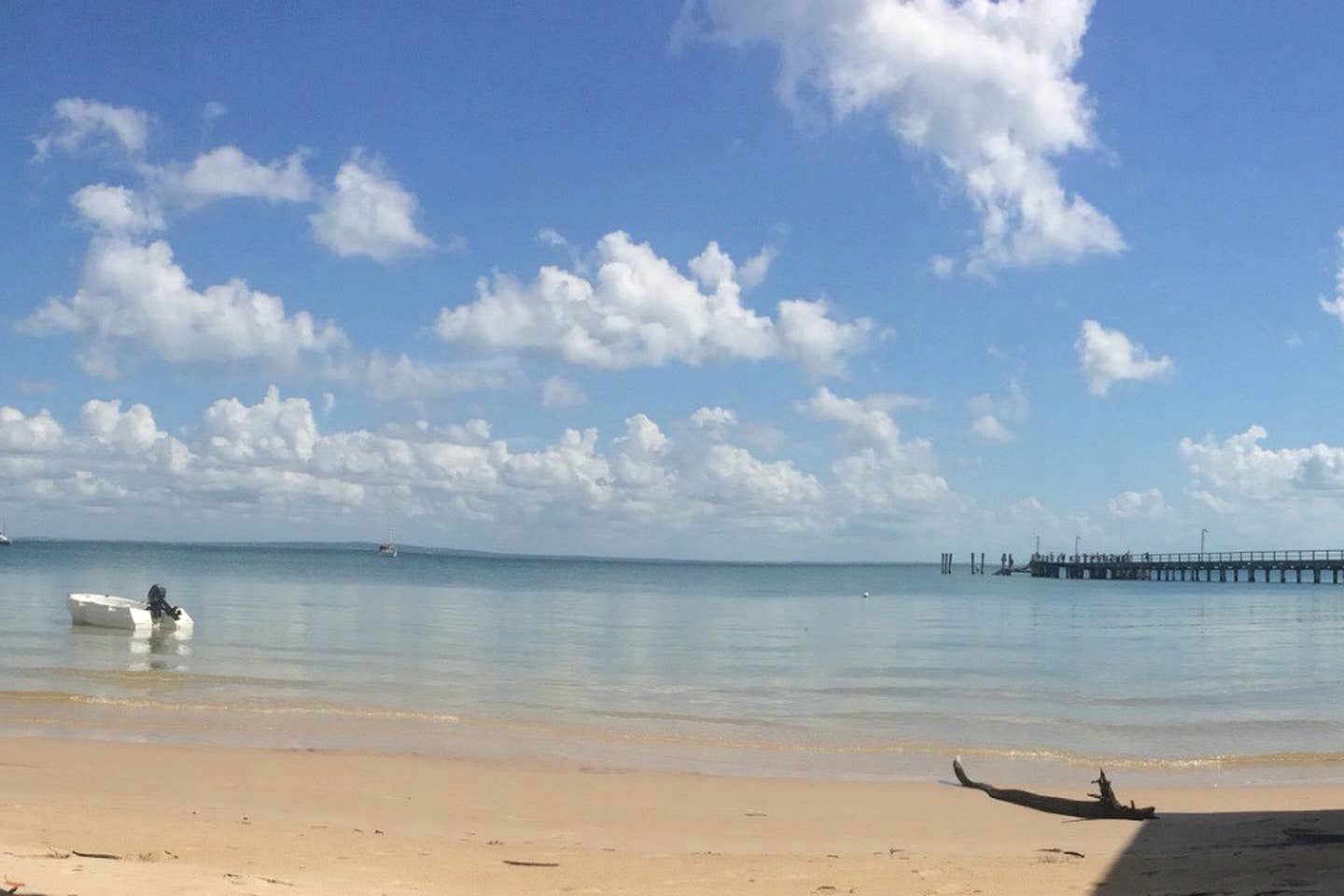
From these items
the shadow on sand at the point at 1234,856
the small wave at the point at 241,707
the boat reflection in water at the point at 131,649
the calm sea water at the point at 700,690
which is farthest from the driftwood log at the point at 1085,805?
the boat reflection in water at the point at 131,649

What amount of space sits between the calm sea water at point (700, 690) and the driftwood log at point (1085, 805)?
2.72 meters

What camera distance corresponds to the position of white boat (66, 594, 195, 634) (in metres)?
36.6

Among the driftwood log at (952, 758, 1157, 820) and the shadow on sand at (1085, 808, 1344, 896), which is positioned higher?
the shadow on sand at (1085, 808, 1344, 896)

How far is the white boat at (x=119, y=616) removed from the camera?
3659 cm

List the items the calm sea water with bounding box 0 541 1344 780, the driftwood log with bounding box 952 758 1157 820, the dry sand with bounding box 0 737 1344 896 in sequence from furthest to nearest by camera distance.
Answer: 1. the calm sea water with bounding box 0 541 1344 780
2. the driftwood log with bounding box 952 758 1157 820
3. the dry sand with bounding box 0 737 1344 896

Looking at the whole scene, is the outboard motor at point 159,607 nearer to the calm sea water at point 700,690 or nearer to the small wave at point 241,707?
the calm sea water at point 700,690

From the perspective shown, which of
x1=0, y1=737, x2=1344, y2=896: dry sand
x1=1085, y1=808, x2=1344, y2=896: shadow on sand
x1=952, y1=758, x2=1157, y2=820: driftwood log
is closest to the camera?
x1=1085, y1=808, x2=1344, y2=896: shadow on sand

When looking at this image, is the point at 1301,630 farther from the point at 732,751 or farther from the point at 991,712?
the point at 732,751

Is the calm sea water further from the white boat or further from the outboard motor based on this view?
the outboard motor

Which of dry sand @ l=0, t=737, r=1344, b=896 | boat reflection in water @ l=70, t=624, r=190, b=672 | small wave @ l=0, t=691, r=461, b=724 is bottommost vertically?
boat reflection in water @ l=70, t=624, r=190, b=672

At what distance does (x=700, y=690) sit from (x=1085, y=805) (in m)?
13.2

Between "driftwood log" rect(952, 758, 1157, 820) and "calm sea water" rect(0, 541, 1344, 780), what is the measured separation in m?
2.72

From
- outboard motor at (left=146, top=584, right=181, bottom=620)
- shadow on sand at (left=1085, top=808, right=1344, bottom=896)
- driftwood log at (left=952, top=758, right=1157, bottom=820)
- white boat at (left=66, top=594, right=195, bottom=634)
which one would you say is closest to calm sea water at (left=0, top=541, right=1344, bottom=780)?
white boat at (left=66, top=594, right=195, bottom=634)

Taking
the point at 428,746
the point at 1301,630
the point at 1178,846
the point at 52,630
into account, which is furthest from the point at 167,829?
the point at 1301,630
